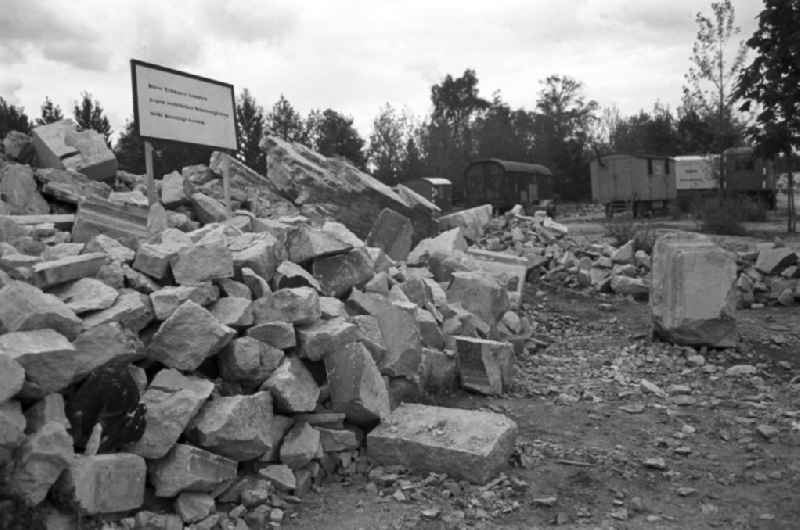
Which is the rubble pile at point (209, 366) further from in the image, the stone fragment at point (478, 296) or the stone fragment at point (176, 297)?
the stone fragment at point (478, 296)

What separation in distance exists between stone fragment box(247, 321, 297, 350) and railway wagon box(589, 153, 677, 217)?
24880 millimetres

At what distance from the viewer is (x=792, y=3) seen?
1716 centimetres

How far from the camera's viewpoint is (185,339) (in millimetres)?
3846

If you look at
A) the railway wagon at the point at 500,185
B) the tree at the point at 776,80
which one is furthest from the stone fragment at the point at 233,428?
the railway wagon at the point at 500,185

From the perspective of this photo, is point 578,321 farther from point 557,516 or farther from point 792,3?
point 792,3

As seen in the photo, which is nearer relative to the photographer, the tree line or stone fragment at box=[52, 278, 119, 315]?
stone fragment at box=[52, 278, 119, 315]

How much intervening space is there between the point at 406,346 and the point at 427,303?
1.11m

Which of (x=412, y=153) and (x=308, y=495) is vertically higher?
(x=412, y=153)

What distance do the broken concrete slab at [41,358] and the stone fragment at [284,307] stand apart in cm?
126

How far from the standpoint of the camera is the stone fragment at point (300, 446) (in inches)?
156

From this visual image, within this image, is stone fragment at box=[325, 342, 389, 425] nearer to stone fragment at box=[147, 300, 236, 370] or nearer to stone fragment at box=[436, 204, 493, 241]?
stone fragment at box=[147, 300, 236, 370]

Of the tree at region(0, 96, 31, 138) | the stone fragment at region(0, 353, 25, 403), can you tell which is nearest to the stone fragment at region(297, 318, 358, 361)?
the stone fragment at region(0, 353, 25, 403)

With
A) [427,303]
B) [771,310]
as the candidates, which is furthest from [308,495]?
[771,310]

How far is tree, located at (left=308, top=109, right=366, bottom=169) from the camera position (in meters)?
31.3
